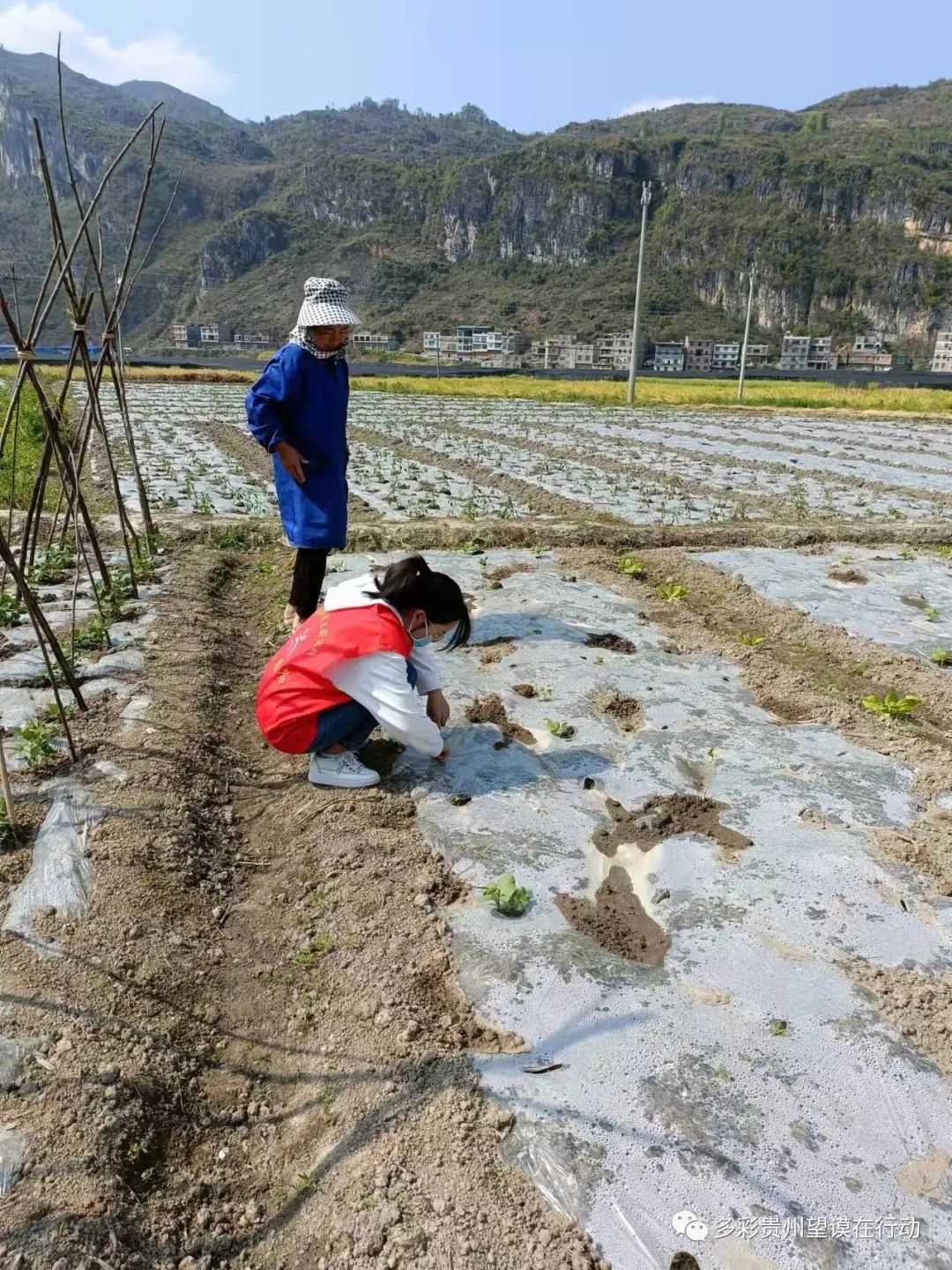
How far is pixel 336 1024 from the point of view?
2172 millimetres

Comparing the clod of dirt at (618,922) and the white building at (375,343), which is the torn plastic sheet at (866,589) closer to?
the clod of dirt at (618,922)

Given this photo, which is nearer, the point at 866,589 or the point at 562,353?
the point at 866,589

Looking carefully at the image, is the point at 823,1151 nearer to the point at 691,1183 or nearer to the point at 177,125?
the point at 691,1183

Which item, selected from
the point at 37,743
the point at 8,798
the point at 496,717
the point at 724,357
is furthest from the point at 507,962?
the point at 724,357

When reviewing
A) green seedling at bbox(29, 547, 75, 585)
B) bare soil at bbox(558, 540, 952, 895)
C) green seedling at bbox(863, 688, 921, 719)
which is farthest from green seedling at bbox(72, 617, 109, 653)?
green seedling at bbox(863, 688, 921, 719)

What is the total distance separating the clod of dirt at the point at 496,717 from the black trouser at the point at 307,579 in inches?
44.5

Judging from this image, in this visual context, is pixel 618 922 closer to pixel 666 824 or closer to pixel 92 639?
pixel 666 824

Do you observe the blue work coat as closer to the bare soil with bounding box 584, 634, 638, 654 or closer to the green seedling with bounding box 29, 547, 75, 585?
the bare soil with bounding box 584, 634, 638, 654

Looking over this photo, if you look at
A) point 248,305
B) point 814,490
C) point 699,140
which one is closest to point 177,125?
point 248,305

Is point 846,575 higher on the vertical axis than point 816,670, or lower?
higher

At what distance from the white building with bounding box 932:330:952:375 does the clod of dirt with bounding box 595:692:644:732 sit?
104m

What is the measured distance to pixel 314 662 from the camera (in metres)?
3.00

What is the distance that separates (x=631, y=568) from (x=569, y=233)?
142m

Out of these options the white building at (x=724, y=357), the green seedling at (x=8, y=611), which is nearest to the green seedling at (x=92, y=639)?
the green seedling at (x=8, y=611)
